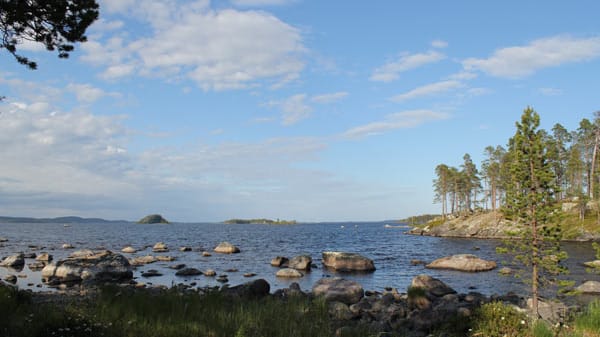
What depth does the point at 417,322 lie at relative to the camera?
13.9 m

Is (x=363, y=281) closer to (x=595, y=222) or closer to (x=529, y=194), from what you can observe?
(x=529, y=194)

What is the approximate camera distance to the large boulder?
85.0 feet

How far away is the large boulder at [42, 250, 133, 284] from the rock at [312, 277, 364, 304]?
14.6 metres

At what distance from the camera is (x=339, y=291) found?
70.2ft

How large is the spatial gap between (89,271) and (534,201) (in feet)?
88.6

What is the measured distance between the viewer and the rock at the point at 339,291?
20938 mm

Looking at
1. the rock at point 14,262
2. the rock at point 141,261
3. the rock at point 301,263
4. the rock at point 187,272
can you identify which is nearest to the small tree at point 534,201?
the rock at point 301,263

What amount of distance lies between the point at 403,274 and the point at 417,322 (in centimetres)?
2090

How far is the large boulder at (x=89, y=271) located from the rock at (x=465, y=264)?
27.1m

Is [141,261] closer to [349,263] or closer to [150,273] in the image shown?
[150,273]

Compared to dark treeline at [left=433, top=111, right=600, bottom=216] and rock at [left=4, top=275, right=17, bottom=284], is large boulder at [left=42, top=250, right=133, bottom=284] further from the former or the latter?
dark treeline at [left=433, top=111, right=600, bottom=216]

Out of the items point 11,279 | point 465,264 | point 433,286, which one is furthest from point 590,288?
point 11,279

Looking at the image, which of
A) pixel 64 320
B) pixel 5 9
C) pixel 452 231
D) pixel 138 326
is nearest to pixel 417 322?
pixel 138 326

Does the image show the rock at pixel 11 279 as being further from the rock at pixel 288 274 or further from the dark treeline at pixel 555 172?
→ the dark treeline at pixel 555 172
